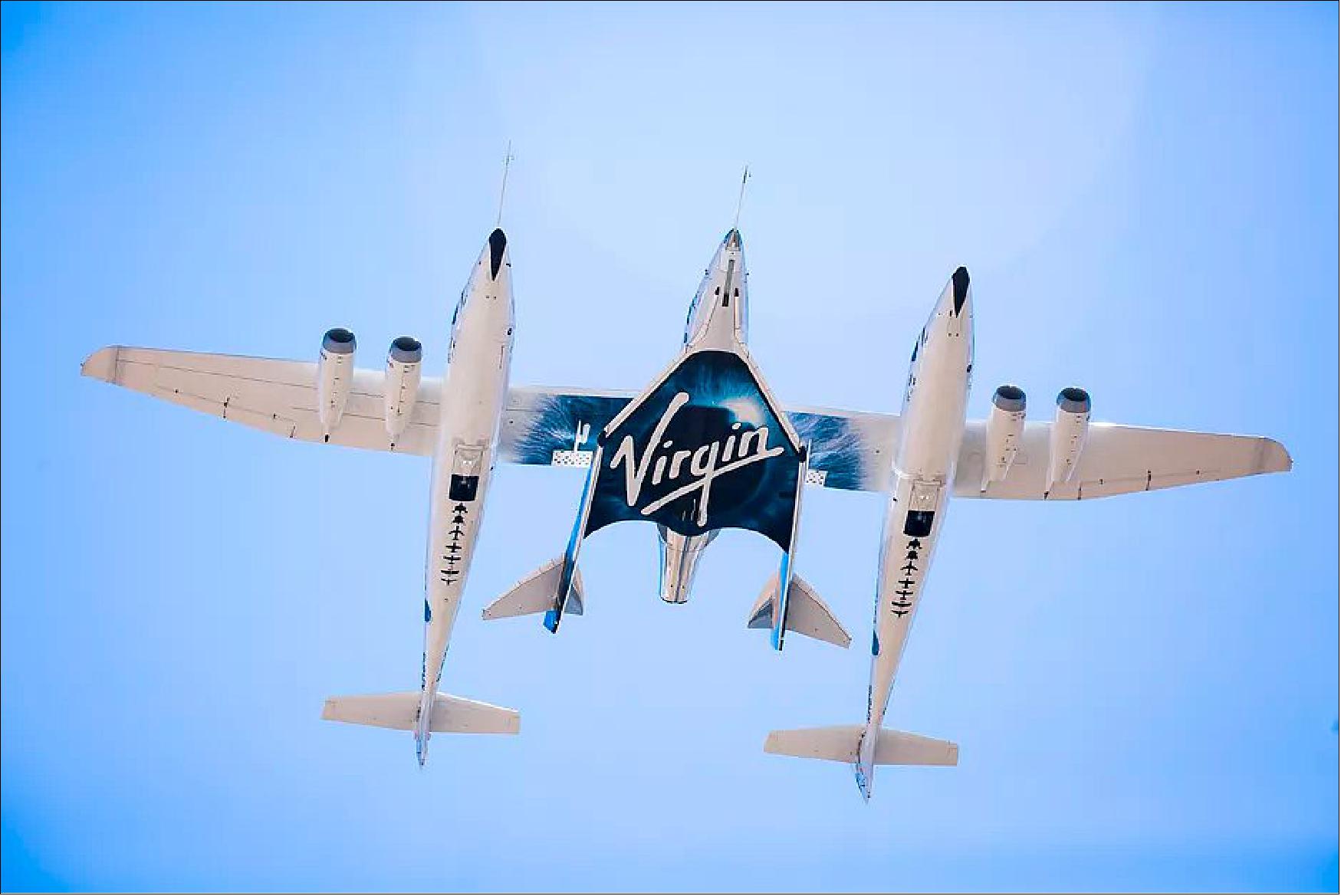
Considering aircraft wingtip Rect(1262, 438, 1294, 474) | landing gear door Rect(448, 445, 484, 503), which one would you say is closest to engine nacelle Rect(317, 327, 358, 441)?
landing gear door Rect(448, 445, 484, 503)

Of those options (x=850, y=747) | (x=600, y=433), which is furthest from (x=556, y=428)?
(x=850, y=747)

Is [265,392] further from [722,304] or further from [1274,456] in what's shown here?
[1274,456]

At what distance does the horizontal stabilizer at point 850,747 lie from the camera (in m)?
38.6

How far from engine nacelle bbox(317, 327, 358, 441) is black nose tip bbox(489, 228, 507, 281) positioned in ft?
10.5

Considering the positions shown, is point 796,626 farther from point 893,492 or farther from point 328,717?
point 328,717

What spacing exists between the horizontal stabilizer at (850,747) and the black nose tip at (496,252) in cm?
1193

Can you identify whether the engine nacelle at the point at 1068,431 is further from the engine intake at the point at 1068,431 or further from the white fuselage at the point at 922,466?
the white fuselage at the point at 922,466

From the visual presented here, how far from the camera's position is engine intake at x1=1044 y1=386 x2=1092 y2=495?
33.6 meters

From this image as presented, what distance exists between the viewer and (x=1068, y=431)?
33781mm

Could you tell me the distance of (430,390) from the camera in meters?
34.6

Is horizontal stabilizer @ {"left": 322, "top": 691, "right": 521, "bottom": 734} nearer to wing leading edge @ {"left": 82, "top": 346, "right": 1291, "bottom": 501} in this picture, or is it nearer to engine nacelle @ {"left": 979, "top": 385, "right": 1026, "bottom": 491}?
wing leading edge @ {"left": 82, "top": 346, "right": 1291, "bottom": 501}

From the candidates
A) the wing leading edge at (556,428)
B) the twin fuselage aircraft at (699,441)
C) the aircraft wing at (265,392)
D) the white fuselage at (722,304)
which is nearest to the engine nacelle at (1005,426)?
the twin fuselage aircraft at (699,441)

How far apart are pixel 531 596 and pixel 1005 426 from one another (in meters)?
8.93

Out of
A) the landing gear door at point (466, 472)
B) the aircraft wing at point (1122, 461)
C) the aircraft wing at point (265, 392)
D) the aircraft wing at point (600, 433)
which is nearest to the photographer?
the landing gear door at point (466, 472)
